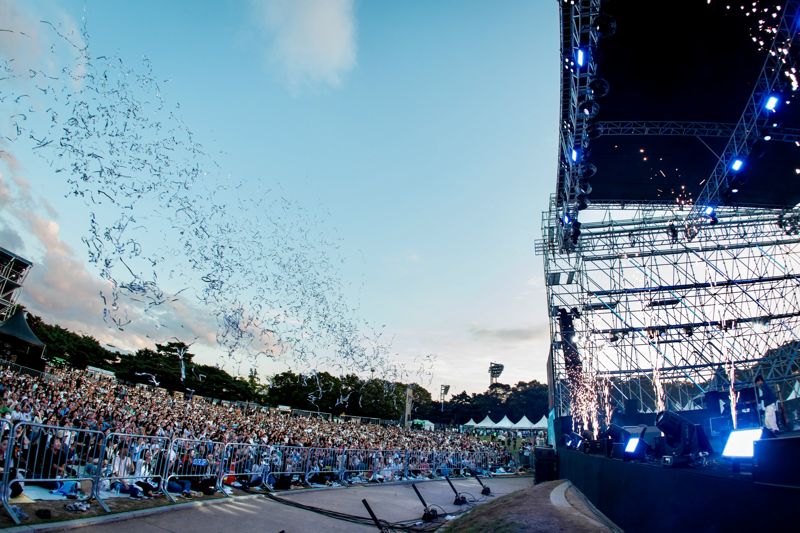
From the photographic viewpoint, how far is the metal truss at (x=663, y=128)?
14.3 m

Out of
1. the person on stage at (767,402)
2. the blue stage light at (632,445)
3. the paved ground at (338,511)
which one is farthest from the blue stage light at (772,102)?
the paved ground at (338,511)

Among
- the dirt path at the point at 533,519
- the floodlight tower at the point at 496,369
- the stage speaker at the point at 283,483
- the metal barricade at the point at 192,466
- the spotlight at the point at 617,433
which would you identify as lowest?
the stage speaker at the point at 283,483

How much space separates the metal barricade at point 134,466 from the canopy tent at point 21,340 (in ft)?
78.5

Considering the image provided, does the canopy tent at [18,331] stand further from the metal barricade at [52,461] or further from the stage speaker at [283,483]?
→ the stage speaker at [283,483]

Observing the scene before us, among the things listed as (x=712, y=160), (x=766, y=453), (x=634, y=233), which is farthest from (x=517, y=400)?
(x=766, y=453)

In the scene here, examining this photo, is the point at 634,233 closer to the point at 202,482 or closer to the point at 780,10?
the point at 780,10

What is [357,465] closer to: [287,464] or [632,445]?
[287,464]

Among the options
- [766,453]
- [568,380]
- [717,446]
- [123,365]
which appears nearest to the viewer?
[766,453]

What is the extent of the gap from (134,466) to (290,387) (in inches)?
2345

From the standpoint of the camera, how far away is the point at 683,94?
1367 centimetres

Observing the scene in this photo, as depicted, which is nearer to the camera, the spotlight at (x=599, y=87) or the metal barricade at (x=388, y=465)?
the spotlight at (x=599, y=87)

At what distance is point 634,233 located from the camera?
22.2m

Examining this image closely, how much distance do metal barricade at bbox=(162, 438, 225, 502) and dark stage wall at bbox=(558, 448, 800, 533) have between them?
25.2 ft

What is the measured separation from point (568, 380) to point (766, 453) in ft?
79.8
